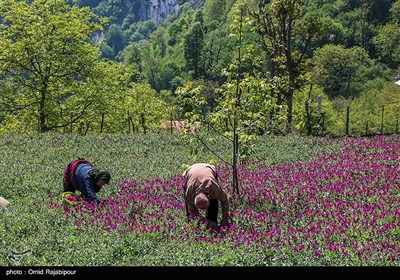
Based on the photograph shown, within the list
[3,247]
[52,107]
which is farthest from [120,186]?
[52,107]

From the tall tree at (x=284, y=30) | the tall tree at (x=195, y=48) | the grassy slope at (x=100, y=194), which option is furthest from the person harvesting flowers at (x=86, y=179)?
the tall tree at (x=195, y=48)

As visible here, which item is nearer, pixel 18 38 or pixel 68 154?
pixel 68 154

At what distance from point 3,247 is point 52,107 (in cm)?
3127

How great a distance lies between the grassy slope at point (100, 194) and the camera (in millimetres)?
7824

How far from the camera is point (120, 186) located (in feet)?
48.6

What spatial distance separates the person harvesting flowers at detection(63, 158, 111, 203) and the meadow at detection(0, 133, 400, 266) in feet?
1.03

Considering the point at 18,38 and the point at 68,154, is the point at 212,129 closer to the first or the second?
the point at 68,154

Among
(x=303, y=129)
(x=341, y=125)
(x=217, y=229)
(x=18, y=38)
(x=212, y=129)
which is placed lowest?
(x=341, y=125)

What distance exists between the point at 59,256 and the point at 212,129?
6.70 meters

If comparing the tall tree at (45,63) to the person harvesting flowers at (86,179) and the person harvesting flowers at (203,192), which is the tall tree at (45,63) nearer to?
the person harvesting flowers at (86,179)

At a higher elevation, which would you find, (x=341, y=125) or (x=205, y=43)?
(x=205, y=43)

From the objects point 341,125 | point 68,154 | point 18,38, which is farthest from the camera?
point 341,125

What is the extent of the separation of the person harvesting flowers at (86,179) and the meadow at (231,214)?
0.31 m

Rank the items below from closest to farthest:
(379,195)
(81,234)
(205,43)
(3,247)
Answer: (3,247) < (81,234) < (379,195) < (205,43)
